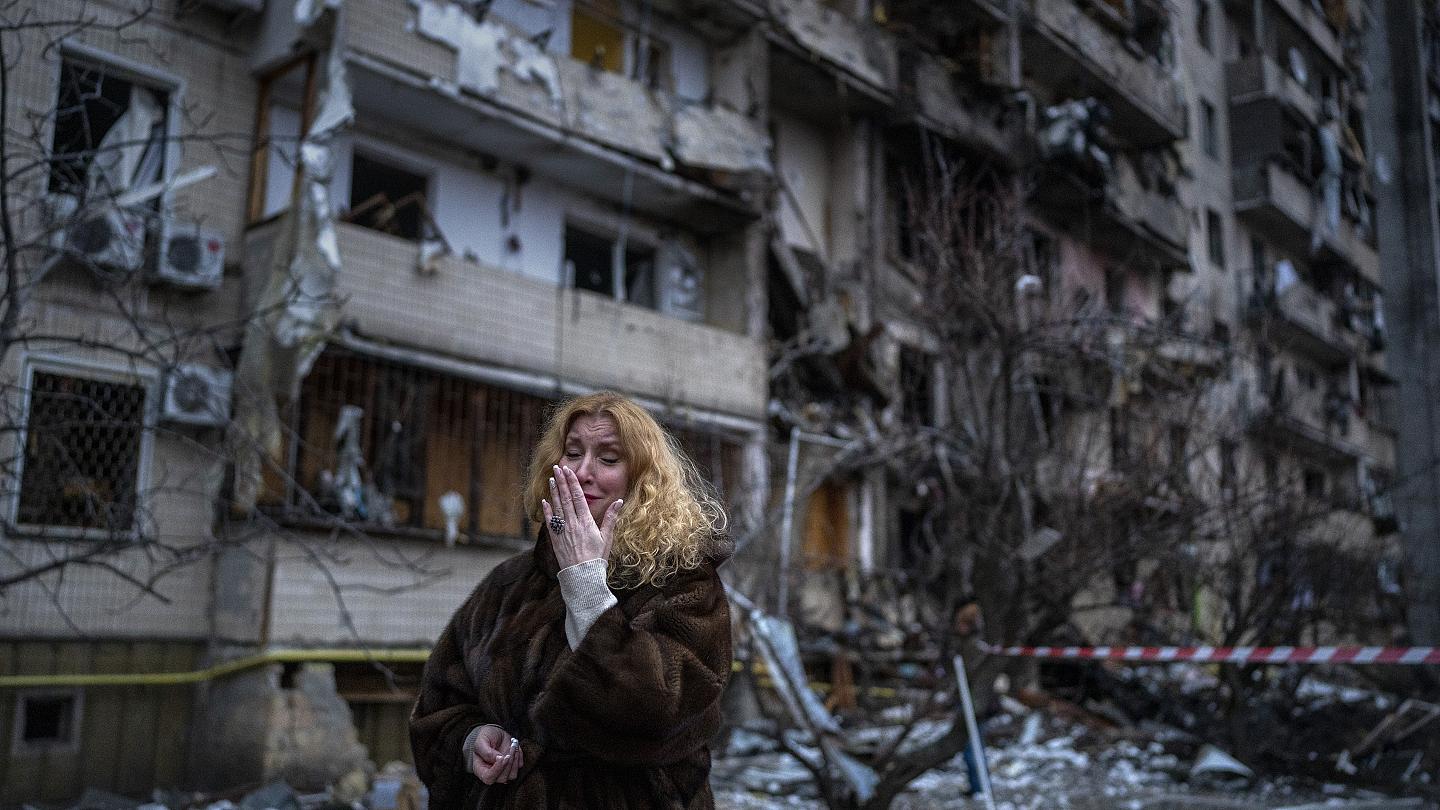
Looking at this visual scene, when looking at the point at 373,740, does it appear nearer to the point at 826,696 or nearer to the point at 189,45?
the point at 826,696

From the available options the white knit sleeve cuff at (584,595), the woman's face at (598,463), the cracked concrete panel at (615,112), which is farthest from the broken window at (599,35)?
the white knit sleeve cuff at (584,595)

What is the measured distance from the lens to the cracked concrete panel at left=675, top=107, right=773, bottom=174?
1620 centimetres

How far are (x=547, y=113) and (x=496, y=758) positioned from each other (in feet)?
40.5

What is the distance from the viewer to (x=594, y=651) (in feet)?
9.75

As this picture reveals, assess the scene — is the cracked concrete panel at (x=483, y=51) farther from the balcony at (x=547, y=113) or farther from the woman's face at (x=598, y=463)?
the woman's face at (x=598, y=463)

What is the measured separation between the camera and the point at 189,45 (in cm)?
1241

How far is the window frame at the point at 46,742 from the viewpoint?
10.5 m

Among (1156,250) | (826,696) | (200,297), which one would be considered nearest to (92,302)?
(200,297)

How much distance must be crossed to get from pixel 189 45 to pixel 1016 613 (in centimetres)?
946

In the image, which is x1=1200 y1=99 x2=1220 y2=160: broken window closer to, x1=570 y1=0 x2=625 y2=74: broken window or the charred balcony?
the charred balcony

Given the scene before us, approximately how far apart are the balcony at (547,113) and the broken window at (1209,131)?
1709 cm

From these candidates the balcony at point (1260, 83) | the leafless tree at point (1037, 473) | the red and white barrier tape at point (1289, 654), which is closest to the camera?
the red and white barrier tape at point (1289, 654)

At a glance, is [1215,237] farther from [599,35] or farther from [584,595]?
[584,595]

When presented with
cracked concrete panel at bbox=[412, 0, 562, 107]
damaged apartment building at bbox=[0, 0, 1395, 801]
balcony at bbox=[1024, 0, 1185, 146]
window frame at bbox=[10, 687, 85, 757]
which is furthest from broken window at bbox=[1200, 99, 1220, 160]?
window frame at bbox=[10, 687, 85, 757]
